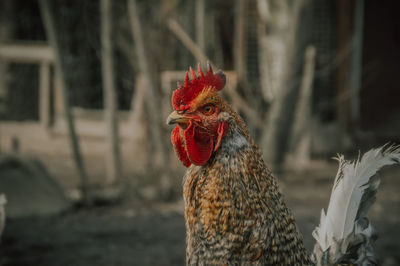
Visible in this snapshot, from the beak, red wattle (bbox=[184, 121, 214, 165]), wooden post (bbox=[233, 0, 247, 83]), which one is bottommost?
red wattle (bbox=[184, 121, 214, 165])

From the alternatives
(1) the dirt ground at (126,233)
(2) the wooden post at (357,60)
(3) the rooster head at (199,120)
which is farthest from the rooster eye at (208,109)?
Answer: (2) the wooden post at (357,60)

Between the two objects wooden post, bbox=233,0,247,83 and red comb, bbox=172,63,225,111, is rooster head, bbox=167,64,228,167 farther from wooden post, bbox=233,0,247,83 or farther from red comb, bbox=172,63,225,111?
wooden post, bbox=233,0,247,83

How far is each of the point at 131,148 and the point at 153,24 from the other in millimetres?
3156

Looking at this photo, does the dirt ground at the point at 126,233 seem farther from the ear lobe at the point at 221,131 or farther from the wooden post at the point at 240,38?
the ear lobe at the point at 221,131

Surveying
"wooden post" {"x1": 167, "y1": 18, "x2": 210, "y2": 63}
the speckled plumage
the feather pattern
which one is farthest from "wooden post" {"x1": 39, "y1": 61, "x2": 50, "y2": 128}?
the feather pattern

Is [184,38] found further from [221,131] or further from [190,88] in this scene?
[221,131]

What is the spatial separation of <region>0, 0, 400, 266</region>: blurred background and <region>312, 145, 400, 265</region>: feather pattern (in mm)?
2711

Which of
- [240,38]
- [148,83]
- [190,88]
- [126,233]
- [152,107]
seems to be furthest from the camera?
[240,38]

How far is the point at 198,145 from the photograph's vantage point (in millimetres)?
2189

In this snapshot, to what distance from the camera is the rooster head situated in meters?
2.18

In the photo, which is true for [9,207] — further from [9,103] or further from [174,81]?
[9,103]

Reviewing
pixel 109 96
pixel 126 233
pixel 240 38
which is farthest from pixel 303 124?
pixel 126 233

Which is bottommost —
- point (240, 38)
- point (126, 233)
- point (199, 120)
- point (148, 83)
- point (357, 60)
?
point (126, 233)

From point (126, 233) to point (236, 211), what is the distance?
375 cm
